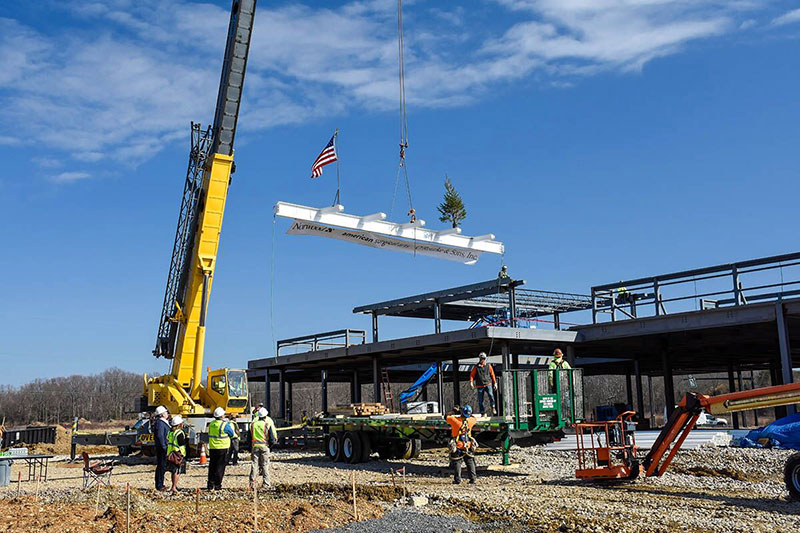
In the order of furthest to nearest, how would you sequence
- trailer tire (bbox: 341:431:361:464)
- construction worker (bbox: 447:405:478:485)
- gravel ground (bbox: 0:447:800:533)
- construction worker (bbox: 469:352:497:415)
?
1. trailer tire (bbox: 341:431:361:464)
2. construction worker (bbox: 469:352:497:415)
3. construction worker (bbox: 447:405:478:485)
4. gravel ground (bbox: 0:447:800:533)

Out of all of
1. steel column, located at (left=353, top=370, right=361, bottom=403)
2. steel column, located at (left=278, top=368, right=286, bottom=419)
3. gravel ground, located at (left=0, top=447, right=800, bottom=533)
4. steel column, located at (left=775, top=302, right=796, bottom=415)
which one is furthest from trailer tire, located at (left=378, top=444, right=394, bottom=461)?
steel column, located at (left=353, top=370, right=361, bottom=403)

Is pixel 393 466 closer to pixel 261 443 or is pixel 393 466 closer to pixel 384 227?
pixel 261 443

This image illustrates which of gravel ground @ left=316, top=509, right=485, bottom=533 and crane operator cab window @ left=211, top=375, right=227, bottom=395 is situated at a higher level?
crane operator cab window @ left=211, top=375, right=227, bottom=395

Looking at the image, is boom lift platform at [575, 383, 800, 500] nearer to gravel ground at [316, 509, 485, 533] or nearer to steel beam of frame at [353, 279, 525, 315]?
gravel ground at [316, 509, 485, 533]

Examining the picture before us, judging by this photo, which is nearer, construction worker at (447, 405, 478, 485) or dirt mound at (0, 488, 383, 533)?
dirt mound at (0, 488, 383, 533)

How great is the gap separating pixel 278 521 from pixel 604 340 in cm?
1689

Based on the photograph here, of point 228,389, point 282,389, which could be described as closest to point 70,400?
point 282,389

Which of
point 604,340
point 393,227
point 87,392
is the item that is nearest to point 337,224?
point 393,227

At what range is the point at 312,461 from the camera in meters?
23.3

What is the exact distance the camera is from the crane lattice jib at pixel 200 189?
21422 millimetres

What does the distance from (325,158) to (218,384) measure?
7496 mm

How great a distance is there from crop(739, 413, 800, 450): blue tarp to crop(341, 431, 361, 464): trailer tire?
1014cm

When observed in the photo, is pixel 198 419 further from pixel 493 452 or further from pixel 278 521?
pixel 278 521

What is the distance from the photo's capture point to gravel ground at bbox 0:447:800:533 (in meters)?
11.0
